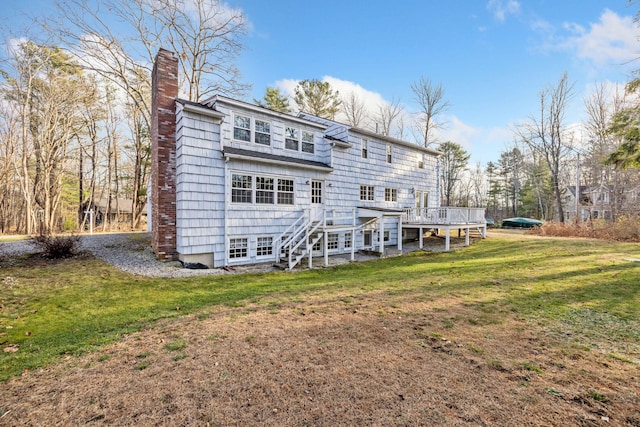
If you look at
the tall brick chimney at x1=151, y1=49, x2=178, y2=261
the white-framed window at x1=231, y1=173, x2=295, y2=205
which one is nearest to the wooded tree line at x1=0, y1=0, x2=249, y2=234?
the tall brick chimney at x1=151, y1=49, x2=178, y2=261

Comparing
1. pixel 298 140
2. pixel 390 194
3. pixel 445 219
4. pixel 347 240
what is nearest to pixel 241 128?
pixel 298 140

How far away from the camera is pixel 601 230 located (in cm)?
1916

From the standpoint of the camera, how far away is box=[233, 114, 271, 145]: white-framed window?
11578 mm

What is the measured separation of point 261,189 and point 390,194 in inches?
366

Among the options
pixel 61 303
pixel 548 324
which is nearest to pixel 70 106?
pixel 61 303

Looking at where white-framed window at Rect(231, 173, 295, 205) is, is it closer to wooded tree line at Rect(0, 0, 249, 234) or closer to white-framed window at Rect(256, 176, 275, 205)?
white-framed window at Rect(256, 176, 275, 205)

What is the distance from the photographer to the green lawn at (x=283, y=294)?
14.9 feet

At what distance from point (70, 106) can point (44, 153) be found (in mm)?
4080

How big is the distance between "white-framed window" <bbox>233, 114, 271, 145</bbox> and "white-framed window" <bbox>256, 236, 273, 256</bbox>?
14.0 feet

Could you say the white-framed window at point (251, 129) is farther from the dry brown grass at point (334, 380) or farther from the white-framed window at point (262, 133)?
the dry brown grass at point (334, 380)

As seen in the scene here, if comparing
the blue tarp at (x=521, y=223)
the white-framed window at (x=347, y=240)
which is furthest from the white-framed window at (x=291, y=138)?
the blue tarp at (x=521, y=223)

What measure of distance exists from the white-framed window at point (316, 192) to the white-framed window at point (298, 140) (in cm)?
160

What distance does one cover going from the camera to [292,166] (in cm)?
1266

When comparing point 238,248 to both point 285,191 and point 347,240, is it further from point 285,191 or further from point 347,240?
point 347,240
